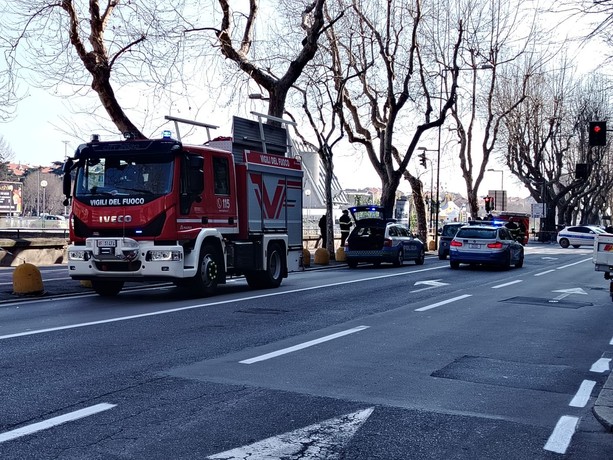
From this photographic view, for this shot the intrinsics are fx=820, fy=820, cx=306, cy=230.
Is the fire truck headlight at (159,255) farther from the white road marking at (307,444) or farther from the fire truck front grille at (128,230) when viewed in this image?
the white road marking at (307,444)

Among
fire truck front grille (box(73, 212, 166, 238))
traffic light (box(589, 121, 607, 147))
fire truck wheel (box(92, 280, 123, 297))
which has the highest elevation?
traffic light (box(589, 121, 607, 147))

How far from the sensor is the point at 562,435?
6.33 m

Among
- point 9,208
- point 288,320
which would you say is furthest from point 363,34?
point 9,208

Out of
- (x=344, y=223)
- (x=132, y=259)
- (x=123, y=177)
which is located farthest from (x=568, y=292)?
(x=344, y=223)

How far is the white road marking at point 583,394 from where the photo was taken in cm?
757

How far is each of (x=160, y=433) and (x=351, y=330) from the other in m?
6.30

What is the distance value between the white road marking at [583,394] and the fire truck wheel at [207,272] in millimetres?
8920

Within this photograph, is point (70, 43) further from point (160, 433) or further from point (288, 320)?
point (160, 433)

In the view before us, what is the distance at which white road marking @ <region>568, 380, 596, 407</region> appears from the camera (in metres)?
7.57

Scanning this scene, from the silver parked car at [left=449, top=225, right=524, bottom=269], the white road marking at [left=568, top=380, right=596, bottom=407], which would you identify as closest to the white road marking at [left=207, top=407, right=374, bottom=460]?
the white road marking at [left=568, top=380, right=596, bottom=407]

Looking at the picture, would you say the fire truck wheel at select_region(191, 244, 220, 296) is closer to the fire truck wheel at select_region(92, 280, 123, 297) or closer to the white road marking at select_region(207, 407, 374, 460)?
the fire truck wheel at select_region(92, 280, 123, 297)

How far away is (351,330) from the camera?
1195cm

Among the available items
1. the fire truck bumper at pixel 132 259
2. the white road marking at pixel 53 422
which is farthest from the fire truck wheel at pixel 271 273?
the white road marking at pixel 53 422

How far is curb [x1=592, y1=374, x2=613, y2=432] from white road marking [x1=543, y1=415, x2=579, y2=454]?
0.65 feet
